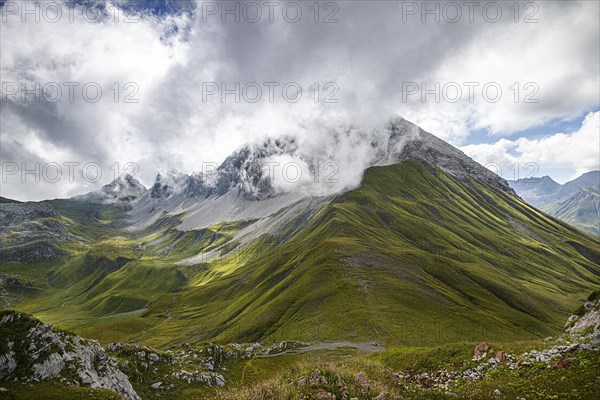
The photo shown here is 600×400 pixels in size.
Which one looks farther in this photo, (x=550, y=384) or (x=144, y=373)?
(x=144, y=373)

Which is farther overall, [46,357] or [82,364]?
[82,364]

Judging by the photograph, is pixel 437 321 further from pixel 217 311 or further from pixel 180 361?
pixel 217 311

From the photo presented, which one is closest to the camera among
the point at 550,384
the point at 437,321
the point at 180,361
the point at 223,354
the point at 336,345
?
the point at 550,384

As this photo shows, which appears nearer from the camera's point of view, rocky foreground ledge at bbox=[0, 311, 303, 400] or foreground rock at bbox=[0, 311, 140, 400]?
foreground rock at bbox=[0, 311, 140, 400]

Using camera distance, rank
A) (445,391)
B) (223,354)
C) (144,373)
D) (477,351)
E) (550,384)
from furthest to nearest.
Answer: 1. (223,354)
2. (144,373)
3. (477,351)
4. (445,391)
5. (550,384)

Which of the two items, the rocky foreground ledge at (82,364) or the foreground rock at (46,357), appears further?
the rocky foreground ledge at (82,364)

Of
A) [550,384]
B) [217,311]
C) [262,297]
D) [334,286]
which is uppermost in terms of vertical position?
[550,384]

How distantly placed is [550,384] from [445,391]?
5.97 meters

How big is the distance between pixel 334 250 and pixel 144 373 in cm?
12132

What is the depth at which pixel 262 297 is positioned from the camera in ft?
507

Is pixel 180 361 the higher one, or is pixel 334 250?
pixel 334 250

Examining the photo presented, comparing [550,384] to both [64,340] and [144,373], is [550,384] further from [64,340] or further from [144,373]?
[144,373]

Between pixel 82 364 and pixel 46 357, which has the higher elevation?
pixel 46 357

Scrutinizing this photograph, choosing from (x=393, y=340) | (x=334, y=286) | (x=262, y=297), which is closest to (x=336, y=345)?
(x=393, y=340)
